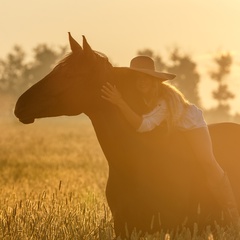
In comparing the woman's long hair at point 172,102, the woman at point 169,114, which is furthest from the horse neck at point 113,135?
the woman's long hair at point 172,102

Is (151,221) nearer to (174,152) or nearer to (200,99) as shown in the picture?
(174,152)

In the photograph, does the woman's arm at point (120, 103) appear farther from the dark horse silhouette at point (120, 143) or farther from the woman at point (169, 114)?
the dark horse silhouette at point (120, 143)

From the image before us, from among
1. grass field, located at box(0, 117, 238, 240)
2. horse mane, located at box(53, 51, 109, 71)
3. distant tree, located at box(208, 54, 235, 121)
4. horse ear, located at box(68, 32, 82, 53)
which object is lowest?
grass field, located at box(0, 117, 238, 240)

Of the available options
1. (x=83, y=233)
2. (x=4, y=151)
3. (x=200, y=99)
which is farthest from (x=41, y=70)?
(x=83, y=233)

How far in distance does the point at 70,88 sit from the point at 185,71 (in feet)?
295

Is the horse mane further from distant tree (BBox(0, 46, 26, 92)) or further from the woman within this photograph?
distant tree (BBox(0, 46, 26, 92))

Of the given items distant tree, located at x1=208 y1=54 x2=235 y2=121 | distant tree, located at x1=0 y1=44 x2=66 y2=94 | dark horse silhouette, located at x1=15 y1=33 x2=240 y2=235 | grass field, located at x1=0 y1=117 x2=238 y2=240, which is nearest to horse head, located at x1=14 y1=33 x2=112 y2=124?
dark horse silhouette, located at x1=15 y1=33 x2=240 y2=235

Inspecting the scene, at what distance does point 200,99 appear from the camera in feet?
337

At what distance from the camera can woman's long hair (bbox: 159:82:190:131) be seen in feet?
23.0

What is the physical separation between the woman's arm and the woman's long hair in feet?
1.11

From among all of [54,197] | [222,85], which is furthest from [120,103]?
[222,85]

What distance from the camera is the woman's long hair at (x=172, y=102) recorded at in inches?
277

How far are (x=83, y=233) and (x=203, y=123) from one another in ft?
5.49

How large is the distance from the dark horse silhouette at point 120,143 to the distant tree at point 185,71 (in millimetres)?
87373
